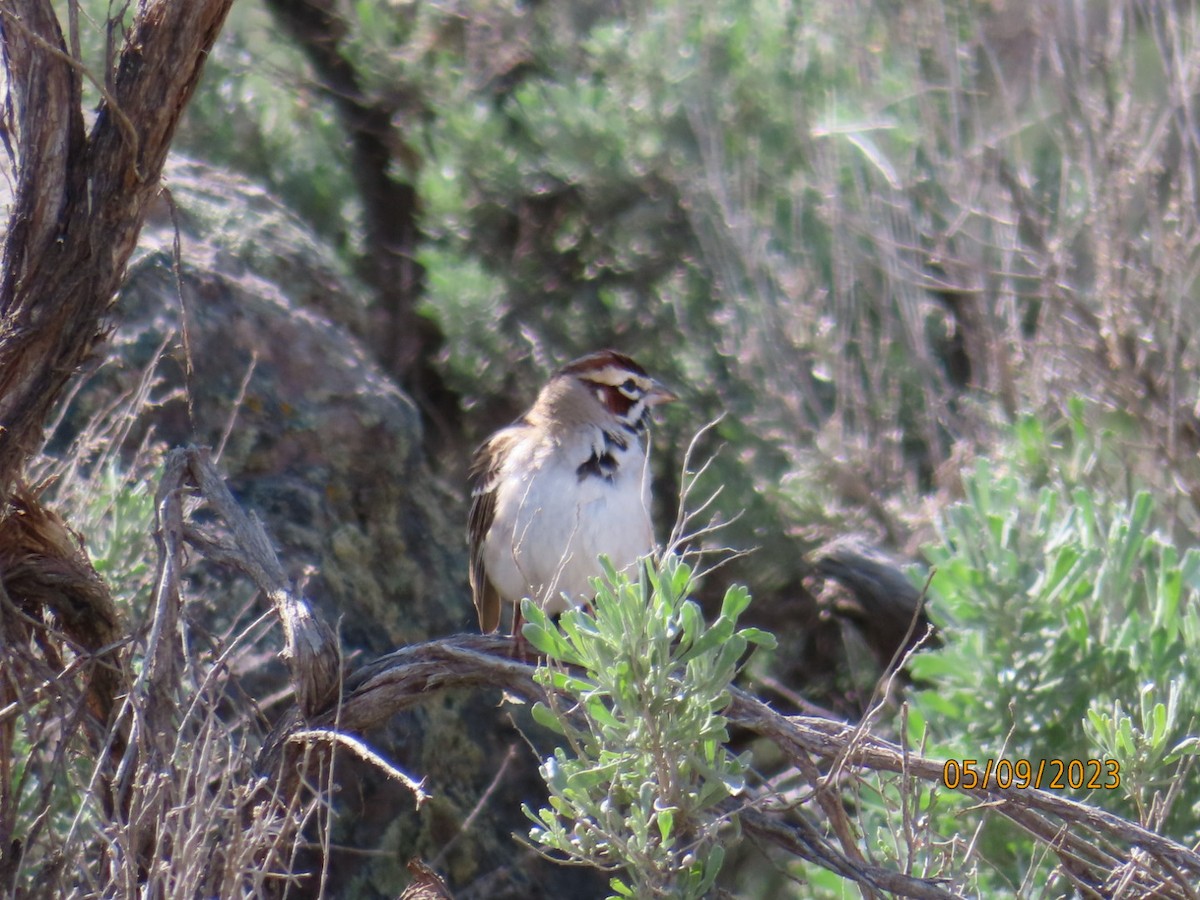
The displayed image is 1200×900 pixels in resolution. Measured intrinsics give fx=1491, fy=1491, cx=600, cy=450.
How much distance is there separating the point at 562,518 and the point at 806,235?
2.60m

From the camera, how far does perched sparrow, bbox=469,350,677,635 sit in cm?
421

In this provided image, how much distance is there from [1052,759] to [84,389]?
118 inches

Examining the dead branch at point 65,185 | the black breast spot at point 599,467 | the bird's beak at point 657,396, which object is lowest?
the black breast spot at point 599,467

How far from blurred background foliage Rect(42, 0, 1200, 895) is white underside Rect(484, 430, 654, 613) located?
88cm

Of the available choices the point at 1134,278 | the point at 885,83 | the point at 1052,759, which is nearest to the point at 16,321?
the point at 1052,759

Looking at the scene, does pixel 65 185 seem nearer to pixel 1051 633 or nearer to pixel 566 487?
pixel 566 487

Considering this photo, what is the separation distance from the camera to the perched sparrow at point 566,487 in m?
4.21

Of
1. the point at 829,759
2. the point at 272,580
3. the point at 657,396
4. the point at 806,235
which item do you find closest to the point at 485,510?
the point at 657,396

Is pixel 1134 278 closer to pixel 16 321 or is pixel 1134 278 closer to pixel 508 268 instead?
pixel 508 268

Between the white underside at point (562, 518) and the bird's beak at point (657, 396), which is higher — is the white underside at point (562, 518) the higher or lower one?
the lower one
